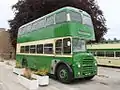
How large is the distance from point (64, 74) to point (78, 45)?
6.16 ft

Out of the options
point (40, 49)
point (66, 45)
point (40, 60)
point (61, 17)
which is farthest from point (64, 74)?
point (40, 49)

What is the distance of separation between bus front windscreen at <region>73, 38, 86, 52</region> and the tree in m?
16.3

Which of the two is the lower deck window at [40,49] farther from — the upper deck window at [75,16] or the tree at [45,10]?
the tree at [45,10]

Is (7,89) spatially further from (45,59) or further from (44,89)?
(45,59)

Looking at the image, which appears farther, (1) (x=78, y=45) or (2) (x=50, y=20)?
(2) (x=50, y=20)

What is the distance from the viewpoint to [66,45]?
44.8 feet

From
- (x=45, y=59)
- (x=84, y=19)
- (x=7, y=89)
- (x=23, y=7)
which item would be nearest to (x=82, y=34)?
(x=84, y=19)

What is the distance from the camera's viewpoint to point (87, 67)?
13695 mm

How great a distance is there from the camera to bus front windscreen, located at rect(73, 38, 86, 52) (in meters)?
13.5

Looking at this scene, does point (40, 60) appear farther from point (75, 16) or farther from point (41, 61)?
point (75, 16)

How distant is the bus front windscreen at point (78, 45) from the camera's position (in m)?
13.5

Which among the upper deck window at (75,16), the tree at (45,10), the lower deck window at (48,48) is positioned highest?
the tree at (45,10)

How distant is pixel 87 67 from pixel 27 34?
7.68 m

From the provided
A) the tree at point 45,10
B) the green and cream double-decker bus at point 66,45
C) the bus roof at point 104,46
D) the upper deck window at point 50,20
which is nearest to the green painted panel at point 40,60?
the green and cream double-decker bus at point 66,45
